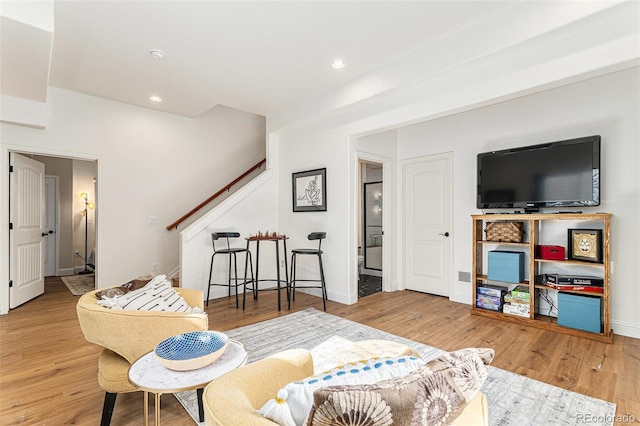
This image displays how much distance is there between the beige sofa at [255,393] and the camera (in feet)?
2.87

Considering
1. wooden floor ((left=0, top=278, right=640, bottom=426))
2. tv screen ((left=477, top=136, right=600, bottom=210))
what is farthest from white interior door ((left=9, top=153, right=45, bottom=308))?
tv screen ((left=477, top=136, right=600, bottom=210))

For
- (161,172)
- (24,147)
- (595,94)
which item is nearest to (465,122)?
(595,94)

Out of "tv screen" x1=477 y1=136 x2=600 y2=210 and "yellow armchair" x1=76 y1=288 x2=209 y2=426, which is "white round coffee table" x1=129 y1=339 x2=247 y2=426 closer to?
"yellow armchair" x1=76 y1=288 x2=209 y2=426

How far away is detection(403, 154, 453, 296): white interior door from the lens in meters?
4.60

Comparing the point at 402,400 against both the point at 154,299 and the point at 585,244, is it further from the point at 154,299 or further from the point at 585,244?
the point at 585,244

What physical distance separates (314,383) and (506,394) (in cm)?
193

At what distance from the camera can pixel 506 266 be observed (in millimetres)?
3611

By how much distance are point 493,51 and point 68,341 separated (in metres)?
4.77

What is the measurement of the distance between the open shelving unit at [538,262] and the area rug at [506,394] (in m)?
1.27

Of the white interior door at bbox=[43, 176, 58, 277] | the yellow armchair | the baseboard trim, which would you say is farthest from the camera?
the baseboard trim

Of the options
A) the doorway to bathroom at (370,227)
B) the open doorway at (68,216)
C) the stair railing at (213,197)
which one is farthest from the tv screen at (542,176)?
the open doorway at (68,216)

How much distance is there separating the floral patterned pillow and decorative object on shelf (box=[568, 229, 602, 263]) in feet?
10.4

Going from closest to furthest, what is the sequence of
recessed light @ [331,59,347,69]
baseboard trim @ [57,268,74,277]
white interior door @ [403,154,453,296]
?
recessed light @ [331,59,347,69] < white interior door @ [403,154,453,296] < baseboard trim @ [57,268,74,277]

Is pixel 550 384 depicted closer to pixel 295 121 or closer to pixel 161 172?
pixel 295 121
